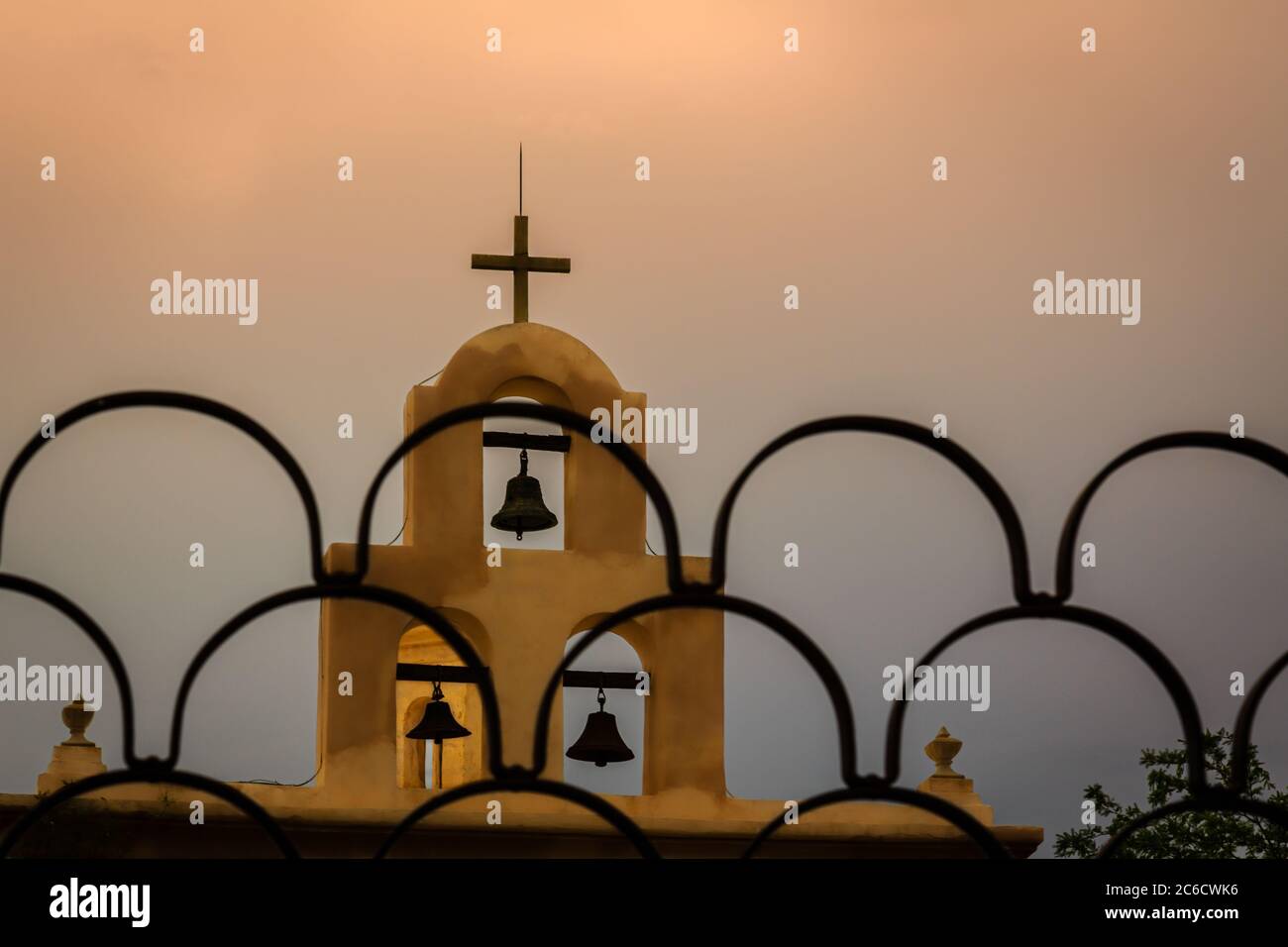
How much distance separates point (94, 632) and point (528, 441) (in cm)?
779

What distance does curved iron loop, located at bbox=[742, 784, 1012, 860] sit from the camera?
2.61 m

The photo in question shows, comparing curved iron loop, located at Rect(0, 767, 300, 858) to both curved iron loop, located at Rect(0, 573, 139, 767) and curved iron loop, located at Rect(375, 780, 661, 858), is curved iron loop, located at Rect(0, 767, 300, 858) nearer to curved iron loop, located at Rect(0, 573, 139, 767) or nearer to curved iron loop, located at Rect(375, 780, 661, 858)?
curved iron loop, located at Rect(0, 573, 139, 767)

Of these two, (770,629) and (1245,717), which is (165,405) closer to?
(770,629)

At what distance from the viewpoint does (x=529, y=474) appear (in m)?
10.7

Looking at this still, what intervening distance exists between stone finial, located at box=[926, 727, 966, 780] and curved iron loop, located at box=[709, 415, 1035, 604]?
358 inches

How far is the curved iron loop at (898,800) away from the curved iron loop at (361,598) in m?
0.42

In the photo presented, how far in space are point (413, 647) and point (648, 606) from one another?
9132mm

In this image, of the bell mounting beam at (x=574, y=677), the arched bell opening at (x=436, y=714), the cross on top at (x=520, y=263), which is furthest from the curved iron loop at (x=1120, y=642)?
the cross on top at (x=520, y=263)

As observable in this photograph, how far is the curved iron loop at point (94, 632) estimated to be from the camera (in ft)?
8.55

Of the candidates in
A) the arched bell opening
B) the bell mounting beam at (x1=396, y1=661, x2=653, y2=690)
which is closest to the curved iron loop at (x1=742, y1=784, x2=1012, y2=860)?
the arched bell opening

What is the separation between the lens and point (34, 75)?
49.8 feet

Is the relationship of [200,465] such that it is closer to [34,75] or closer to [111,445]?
[111,445]

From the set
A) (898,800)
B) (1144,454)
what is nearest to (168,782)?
(898,800)

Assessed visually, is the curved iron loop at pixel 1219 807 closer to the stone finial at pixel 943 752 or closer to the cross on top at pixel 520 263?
the cross on top at pixel 520 263
